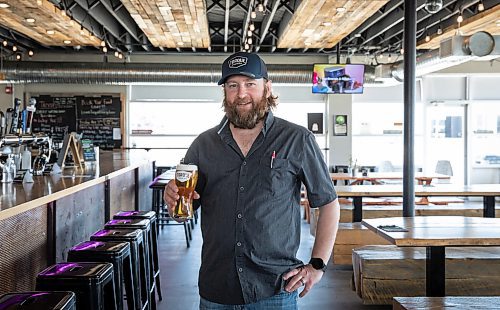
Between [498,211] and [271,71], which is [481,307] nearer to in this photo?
[498,211]

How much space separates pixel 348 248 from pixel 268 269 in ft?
12.4

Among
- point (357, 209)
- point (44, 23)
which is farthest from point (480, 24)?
point (44, 23)

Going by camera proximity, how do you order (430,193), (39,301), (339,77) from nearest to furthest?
(39,301), (430,193), (339,77)

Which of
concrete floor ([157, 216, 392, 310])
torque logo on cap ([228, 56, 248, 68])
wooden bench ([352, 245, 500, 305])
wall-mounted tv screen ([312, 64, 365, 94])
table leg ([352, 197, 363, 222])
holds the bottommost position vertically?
concrete floor ([157, 216, 392, 310])

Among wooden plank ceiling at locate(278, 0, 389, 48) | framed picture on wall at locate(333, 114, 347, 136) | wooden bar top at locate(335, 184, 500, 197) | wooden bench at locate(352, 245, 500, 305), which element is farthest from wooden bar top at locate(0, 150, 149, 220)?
framed picture on wall at locate(333, 114, 347, 136)

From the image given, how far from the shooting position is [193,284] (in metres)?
5.04

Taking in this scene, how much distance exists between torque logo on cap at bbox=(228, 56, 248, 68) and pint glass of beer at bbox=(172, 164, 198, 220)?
1.24 ft

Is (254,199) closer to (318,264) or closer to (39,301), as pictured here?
(318,264)

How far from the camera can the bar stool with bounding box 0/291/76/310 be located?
1.78m

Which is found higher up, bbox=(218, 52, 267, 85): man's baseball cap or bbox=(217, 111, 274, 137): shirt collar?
bbox=(218, 52, 267, 85): man's baseball cap

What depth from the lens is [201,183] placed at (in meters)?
2.04

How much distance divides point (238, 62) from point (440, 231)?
6.86 feet

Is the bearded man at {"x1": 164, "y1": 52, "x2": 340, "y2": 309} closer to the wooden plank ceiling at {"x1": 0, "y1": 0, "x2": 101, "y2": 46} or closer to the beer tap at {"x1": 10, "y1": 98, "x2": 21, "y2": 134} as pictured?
the beer tap at {"x1": 10, "y1": 98, "x2": 21, "y2": 134}

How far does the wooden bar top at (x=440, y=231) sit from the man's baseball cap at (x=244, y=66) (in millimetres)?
1651
